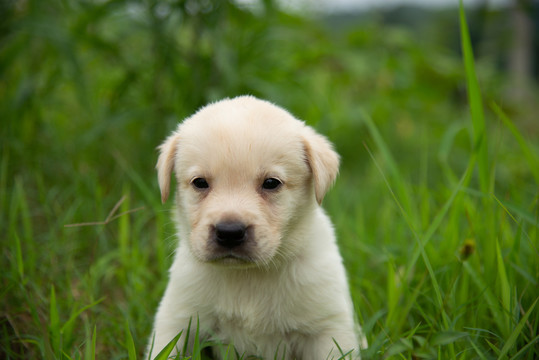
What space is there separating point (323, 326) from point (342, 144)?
3.85 m

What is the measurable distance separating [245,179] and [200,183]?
0.85ft

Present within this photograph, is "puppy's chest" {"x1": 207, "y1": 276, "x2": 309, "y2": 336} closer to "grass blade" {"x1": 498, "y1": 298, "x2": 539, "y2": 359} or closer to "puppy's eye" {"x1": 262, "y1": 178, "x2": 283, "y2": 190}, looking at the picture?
"puppy's eye" {"x1": 262, "y1": 178, "x2": 283, "y2": 190}

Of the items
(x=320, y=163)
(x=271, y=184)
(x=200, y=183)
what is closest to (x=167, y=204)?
(x=200, y=183)

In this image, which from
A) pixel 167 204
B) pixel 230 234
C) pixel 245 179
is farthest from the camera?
pixel 167 204

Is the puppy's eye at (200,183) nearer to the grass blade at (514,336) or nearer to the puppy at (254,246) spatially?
the puppy at (254,246)

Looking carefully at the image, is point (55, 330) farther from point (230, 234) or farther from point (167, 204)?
point (167, 204)

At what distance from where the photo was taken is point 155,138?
3.93 m

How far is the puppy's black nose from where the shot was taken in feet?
6.54

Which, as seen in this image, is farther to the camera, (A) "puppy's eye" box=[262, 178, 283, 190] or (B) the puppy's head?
(A) "puppy's eye" box=[262, 178, 283, 190]

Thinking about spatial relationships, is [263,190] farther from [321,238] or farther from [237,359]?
[237,359]

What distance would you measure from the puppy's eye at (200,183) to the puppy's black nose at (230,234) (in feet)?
1.04

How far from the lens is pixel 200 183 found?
7.44 feet

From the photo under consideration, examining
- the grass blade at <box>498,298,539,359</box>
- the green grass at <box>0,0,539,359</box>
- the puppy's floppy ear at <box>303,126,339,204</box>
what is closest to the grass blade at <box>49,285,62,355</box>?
the green grass at <box>0,0,539,359</box>

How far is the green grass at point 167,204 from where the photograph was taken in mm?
2369
